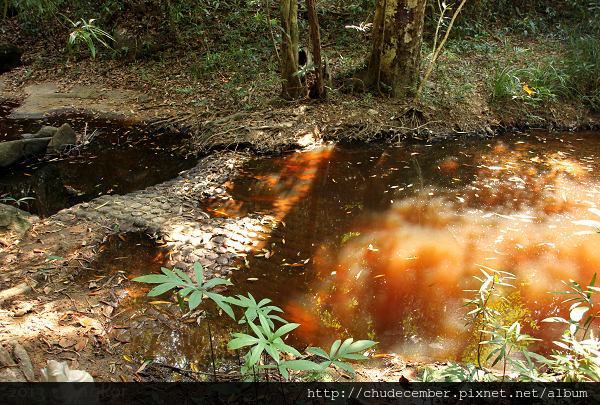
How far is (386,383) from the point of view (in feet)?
5.64

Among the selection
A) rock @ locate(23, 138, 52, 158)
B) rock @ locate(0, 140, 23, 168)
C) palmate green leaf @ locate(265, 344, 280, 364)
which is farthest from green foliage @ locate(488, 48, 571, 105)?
rock @ locate(0, 140, 23, 168)

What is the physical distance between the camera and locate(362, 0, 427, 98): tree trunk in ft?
18.4

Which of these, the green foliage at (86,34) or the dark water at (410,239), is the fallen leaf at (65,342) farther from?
the green foliage at (86,34)

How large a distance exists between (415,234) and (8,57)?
1185 cm

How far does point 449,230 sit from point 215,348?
7.69ft

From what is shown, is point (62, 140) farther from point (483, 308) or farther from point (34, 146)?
point (483, 308)

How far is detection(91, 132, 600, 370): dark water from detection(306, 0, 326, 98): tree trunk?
1.55 meters

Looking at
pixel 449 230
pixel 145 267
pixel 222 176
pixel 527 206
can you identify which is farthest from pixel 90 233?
pixel 527 206

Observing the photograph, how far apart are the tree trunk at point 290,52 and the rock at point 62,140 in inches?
136

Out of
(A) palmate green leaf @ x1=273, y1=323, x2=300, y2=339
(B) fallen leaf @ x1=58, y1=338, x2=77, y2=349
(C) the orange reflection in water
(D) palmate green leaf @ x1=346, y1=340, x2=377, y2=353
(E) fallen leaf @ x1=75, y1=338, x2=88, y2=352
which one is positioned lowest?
(C) the orange reflection in water

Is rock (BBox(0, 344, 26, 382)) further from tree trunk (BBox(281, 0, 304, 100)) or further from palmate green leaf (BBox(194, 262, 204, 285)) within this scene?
tree trunk (BBox(281, 0, 304, 100))

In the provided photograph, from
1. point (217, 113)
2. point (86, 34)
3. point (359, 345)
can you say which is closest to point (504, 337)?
point (359, 345)

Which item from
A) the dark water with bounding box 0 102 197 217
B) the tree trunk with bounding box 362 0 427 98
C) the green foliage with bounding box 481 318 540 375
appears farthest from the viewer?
the tree trunk with bounding box 362 0 427 98

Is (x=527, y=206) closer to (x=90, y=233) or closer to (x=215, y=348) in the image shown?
(x=215, y=348)
